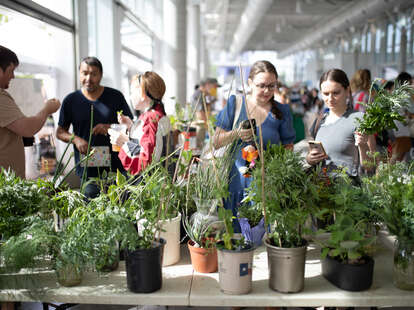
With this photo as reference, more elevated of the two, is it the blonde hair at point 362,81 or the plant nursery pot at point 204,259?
the blonde hair at point 362,81

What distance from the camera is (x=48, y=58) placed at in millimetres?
3926

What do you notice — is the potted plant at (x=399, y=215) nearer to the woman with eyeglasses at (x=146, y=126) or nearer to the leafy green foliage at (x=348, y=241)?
the leafy green foliage at (x=348, y=241)

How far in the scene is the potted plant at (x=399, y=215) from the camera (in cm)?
138

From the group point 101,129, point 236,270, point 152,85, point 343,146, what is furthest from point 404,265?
point 101,129

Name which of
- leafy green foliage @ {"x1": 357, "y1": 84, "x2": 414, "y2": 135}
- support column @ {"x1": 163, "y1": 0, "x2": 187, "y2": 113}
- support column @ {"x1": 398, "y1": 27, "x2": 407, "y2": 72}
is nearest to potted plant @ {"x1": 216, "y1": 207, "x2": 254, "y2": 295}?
leafy green foliage @ {"x1": 357, "y1": 84, "x2": 414, "y2": 135}

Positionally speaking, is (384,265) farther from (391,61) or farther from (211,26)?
(211,26)

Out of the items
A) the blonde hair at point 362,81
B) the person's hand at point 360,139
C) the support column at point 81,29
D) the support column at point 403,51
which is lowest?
the person's hand at point 360,139

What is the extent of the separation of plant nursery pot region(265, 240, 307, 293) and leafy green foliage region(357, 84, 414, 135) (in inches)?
30.5

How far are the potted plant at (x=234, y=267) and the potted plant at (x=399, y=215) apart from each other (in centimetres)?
51

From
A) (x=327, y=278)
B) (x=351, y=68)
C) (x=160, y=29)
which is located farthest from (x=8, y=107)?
(x=351, y=68)

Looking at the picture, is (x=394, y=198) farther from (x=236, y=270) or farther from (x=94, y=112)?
(x=94, y=112)

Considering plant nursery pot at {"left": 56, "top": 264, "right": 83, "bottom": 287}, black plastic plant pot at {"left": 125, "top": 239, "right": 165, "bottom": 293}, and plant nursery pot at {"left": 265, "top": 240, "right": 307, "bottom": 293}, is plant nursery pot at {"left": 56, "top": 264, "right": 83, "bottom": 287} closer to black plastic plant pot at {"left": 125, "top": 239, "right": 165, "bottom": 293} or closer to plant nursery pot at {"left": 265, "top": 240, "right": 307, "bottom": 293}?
black plastic plant pot at {"left": 125, "top": 239, "right": 165, "bottom": 293}

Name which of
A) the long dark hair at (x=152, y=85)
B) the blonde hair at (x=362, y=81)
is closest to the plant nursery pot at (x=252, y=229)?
the long dark hair at (x=152, y=85)

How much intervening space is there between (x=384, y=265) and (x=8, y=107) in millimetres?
1997
